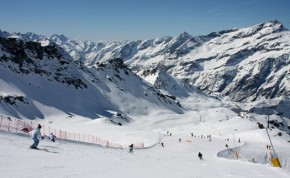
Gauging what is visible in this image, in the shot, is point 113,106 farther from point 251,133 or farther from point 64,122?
point 251,133

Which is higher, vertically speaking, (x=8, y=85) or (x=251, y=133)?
(x=8, y=85)

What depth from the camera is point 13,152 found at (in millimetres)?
23422

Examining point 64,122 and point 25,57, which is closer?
point 64,122

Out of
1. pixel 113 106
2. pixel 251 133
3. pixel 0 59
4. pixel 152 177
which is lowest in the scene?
pixel 152 177

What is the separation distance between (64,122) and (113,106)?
65533 millimetres

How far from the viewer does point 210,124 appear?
154625 mm

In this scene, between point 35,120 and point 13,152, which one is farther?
point 35,120

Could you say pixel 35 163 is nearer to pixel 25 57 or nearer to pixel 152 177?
pixel 152 177

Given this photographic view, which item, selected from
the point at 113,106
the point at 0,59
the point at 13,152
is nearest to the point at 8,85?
the point at 0,59

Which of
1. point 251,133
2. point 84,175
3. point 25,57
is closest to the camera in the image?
point 84,175

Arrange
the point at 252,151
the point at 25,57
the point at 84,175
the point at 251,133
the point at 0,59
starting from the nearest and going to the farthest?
the point at 84,175
the point at 252,151
the point at 251,133
the point at 0,59
the point at 25,57

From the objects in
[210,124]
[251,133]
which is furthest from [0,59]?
[251,133]

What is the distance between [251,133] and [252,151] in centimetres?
4007

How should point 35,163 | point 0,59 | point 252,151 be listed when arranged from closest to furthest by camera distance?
point 35,163
point 252,151
point 0,59
